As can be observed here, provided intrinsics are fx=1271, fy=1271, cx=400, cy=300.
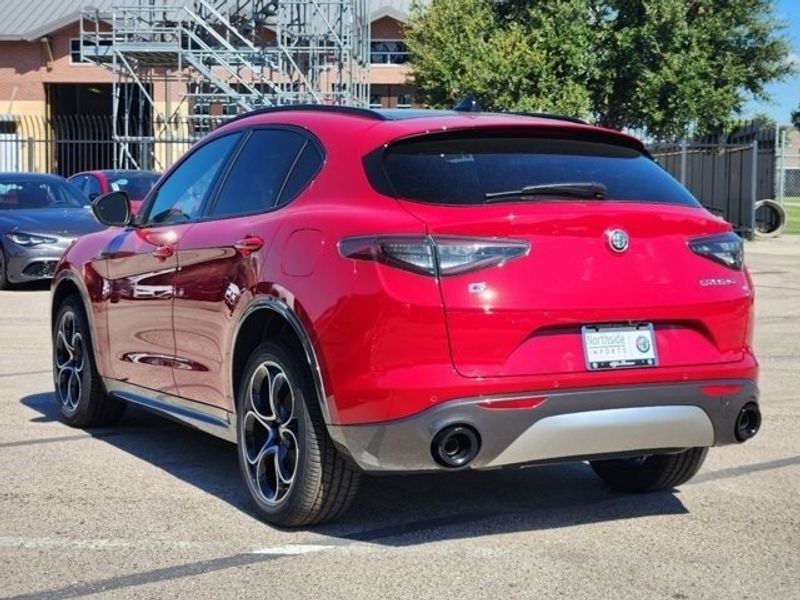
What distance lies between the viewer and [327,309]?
194 inches

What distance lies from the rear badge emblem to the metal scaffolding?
24423mm

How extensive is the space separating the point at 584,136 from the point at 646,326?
0.99 metres

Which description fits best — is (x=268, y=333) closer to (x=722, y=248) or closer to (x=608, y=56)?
(x=722, y=248)

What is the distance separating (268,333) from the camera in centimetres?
561

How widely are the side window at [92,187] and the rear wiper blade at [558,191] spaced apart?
59.5 ft

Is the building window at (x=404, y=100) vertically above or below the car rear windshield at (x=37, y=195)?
above

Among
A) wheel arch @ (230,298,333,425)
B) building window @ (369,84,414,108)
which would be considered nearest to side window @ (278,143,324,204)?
wheel arch @ (230,298,333,425)

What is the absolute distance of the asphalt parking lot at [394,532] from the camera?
186 inches

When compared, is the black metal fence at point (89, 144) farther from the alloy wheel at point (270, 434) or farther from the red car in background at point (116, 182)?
the alloy wheel at point (270, 434)

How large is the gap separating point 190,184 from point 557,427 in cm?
276

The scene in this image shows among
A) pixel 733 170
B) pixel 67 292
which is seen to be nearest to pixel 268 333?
pixel 67 292

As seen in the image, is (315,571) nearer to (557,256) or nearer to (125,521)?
(125,521)

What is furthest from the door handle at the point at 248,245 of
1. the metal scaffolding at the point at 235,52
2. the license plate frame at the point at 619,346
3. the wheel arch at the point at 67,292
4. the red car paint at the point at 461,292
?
the metal scaffolding at the point at 235,52

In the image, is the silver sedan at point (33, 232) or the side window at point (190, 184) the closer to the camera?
the side window at point (190, 184)
